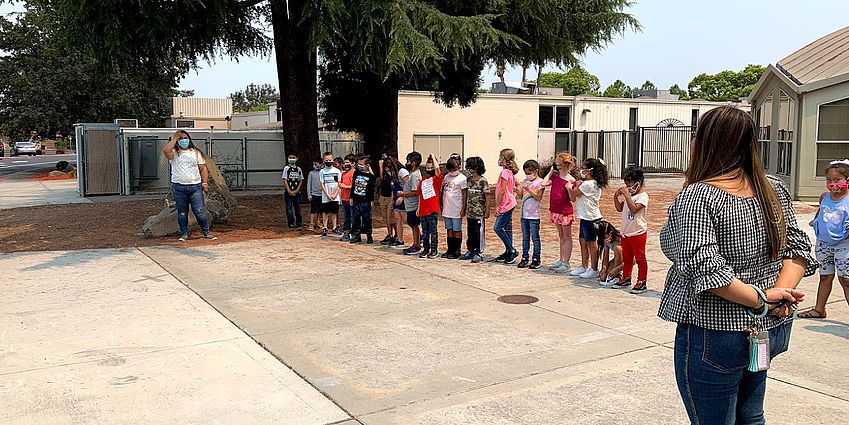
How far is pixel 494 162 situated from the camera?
29.6 meters

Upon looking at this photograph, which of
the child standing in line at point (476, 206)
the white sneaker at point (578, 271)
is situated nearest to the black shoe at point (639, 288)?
the white sneaker at point (578, 271)

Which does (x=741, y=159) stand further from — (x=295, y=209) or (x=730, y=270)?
Result: (x=295, y=209)

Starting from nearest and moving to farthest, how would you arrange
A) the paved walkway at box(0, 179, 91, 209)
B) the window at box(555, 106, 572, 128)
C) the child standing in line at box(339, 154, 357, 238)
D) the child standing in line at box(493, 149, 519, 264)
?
1. the child standing in line at box(493, 149, 519, 264)
2. the child standing in line at box(339, 154, 357, 238)
3. the paved walkway at box(0, 179, 91, 209)
4. the window at box(555, 106, 572, 128)

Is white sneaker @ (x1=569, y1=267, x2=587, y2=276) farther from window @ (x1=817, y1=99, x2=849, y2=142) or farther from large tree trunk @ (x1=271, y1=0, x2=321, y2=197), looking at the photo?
window @ (x1=817, y1=99, x2=849, y2=142)

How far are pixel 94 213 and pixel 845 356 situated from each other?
631 inches

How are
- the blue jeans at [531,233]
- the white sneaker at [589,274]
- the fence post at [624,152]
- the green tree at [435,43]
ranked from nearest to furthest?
the white sneaker at [589,274] < the blue jeans at [531,233] < the green tree at [435,43] < the fence post at [624,152]

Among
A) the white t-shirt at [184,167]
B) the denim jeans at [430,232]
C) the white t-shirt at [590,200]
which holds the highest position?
the white t-shirt at [184,167]

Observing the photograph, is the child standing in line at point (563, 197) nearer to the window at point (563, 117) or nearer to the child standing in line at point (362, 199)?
the child standing in line at point (362, 199)

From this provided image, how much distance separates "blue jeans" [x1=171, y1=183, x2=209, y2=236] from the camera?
40.5ft

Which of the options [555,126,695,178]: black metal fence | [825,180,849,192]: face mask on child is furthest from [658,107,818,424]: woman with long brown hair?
[555,126,695,178]: black metal fence

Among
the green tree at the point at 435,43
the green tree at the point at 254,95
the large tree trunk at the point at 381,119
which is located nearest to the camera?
the green tree at the point at 435,43

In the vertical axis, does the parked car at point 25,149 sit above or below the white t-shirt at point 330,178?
above

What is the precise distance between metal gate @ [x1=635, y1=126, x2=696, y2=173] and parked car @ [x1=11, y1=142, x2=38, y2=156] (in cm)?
5739

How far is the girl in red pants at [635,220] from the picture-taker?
8.37 meters
